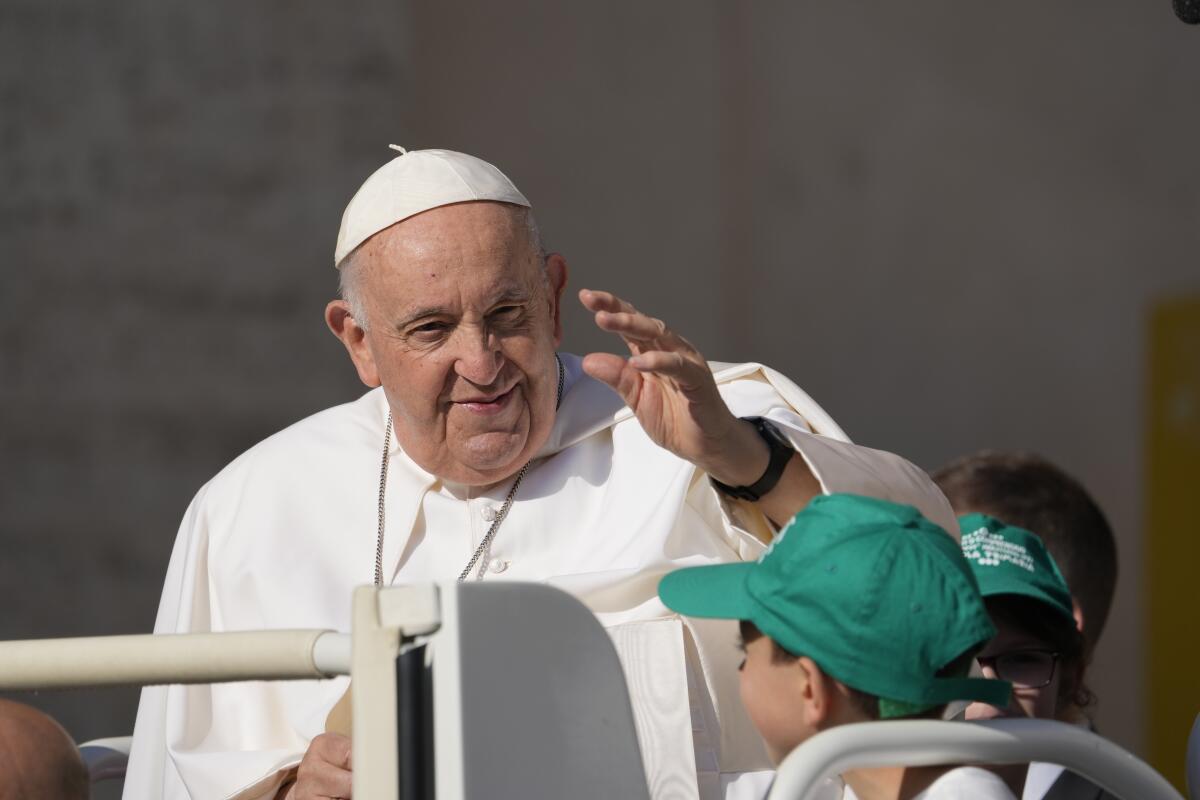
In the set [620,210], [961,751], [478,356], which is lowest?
[961,751]

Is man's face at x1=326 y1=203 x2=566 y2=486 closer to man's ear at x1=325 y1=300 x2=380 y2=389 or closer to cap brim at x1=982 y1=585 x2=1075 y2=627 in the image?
man's ear at x1=325 y1=300 x2=380 y2=389

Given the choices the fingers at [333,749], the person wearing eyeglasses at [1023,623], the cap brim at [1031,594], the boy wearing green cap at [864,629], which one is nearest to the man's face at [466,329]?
the fingers at [333,749]

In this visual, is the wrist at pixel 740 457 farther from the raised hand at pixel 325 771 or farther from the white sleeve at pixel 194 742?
the white sleeve at pixel 194 742

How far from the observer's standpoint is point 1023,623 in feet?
9.04

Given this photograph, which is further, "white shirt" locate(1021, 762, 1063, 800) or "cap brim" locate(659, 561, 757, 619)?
"white shirt" locate(1021, 762, 1063, 800)

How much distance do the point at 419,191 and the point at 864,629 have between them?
163cm

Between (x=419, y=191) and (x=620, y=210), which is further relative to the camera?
(x=620, y=210)

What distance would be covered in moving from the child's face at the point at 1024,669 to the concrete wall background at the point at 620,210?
11.4ft

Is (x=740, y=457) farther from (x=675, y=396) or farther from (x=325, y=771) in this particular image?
(x=325, y=771)

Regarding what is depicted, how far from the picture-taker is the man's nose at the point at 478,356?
3213mm

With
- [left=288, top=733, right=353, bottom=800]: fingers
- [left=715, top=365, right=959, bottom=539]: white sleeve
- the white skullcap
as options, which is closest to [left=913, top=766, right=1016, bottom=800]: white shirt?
[left=715, top=365, right=959, bottom=539]: white sleeve

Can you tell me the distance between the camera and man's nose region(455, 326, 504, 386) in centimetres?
321

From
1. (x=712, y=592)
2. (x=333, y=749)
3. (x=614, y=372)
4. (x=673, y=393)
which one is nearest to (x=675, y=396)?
(x=673, y=393)

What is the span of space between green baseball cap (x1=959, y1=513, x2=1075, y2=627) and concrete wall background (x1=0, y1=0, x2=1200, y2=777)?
345 cm
